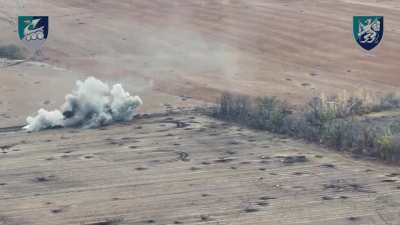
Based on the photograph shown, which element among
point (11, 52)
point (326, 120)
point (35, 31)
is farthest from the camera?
point (11, 52)

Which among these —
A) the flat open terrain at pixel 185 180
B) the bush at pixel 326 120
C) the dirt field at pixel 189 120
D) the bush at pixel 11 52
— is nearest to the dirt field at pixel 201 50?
the dirt field at pixel 189 120

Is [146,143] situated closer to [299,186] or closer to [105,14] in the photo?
[299,186]

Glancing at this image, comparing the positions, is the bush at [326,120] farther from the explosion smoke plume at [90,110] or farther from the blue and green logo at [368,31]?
the explosion smoke plume at [90,110]

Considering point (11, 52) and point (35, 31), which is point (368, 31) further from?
point (11, 52)

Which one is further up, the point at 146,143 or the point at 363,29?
the point at 363,29

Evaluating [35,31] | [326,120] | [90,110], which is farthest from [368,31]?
[35,31]

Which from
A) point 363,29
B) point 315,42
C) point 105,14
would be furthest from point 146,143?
point 105,14

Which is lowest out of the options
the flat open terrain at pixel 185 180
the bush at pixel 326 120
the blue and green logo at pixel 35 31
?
the flat open terrain at pixel 185 180
